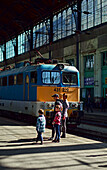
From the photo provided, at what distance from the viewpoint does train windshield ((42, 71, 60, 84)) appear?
56.9ft

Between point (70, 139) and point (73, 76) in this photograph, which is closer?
point (70, 139)

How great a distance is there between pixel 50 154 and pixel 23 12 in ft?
159

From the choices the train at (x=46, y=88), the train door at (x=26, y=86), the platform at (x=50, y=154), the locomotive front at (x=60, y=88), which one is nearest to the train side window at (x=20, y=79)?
the train at (x=46, y=88)

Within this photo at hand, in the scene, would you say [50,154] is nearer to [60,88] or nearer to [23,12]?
[60,88]

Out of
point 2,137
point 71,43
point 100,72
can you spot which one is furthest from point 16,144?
point 71,43

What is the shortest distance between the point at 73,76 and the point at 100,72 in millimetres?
19063

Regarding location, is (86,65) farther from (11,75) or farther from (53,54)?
(11,75)

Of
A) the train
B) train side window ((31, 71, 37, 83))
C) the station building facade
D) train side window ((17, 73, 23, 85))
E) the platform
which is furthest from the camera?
the station building facade

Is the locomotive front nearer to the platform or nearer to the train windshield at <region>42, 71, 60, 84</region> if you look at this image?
the train windshield at <region>42, 71, 60, 84</region>

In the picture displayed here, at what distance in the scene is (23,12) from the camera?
5538cm

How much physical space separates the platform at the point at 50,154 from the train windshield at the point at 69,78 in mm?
5511

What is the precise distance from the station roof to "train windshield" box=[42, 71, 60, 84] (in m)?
27.9

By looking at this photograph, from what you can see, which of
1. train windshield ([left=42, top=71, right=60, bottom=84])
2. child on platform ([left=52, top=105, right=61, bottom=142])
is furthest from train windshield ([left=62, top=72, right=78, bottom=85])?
child on platform ([left=52, top=105, right=61, bottom=142])

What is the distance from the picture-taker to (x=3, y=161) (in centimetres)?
831
